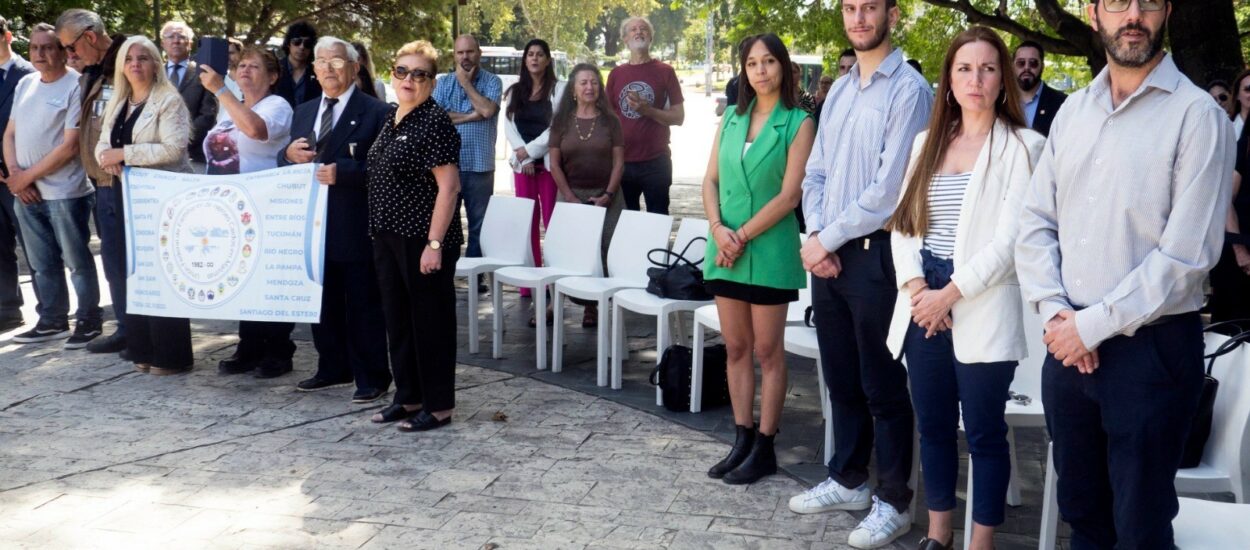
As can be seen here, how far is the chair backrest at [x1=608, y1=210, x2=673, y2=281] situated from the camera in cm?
694

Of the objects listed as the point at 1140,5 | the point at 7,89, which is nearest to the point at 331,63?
the point at 7,89

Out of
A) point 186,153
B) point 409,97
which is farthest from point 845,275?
point 186,153

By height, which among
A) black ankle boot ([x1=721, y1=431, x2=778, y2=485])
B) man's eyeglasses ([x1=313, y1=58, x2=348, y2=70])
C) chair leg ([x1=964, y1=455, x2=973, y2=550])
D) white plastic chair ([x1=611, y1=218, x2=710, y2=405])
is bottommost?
black ankle boot ([x1=721, y1=431, x2=778, y2=485])

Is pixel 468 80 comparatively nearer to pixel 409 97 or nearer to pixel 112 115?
pixel 112 115

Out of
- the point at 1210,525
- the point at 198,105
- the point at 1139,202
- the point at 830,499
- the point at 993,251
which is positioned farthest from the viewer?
the point at 198,105

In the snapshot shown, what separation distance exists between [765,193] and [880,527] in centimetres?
132

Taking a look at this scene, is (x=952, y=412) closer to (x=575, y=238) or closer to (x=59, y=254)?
(x=575, y=238)

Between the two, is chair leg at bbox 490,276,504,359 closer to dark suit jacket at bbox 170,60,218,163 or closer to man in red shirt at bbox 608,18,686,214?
man in red shirt at bbox 608,18,686,214

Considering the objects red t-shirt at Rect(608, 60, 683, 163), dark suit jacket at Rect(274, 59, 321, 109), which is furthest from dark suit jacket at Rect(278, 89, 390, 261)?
red t-shirt at Rect(608, 60, 683, 163)

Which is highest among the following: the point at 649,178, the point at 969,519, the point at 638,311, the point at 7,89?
the point at 7,89

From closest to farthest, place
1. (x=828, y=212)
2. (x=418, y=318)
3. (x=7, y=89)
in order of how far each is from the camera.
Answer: (x=828, y=212)
(x=418, y=318)
(x=7, y=89)

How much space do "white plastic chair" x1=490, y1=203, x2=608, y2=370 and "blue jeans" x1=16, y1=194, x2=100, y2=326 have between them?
2.55 m

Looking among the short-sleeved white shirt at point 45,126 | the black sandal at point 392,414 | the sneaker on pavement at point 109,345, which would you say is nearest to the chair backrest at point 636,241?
the black sandal at point 392,414

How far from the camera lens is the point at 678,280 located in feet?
20.9
